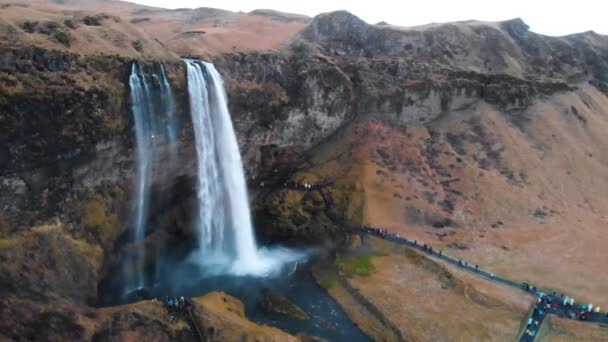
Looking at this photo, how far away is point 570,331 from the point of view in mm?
35000

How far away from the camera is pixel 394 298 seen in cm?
4081

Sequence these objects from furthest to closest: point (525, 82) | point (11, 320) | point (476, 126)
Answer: point (525, 82) < point (476, 126) < point (11, 320)

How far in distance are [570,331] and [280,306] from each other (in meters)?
22.2

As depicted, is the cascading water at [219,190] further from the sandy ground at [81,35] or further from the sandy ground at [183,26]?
the sandy ground at [183,26]

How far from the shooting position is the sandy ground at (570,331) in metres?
34.4

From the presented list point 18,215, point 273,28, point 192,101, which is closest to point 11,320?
point 18,215

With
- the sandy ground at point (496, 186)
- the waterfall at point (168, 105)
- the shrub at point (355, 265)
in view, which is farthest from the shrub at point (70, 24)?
the shrub at point (355, 265)

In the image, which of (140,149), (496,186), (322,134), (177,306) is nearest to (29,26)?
(140,149)

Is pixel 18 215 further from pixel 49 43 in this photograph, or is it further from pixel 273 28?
pixel 273 28

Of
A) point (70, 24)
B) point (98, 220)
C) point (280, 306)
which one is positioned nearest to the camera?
point (98, 220)

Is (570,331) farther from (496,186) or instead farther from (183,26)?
(183,26)

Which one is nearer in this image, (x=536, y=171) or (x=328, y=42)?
(x=536, y=171)

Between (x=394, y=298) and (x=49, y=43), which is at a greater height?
(x=49, y=43)

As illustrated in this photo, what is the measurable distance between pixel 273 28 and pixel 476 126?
1413 inches
